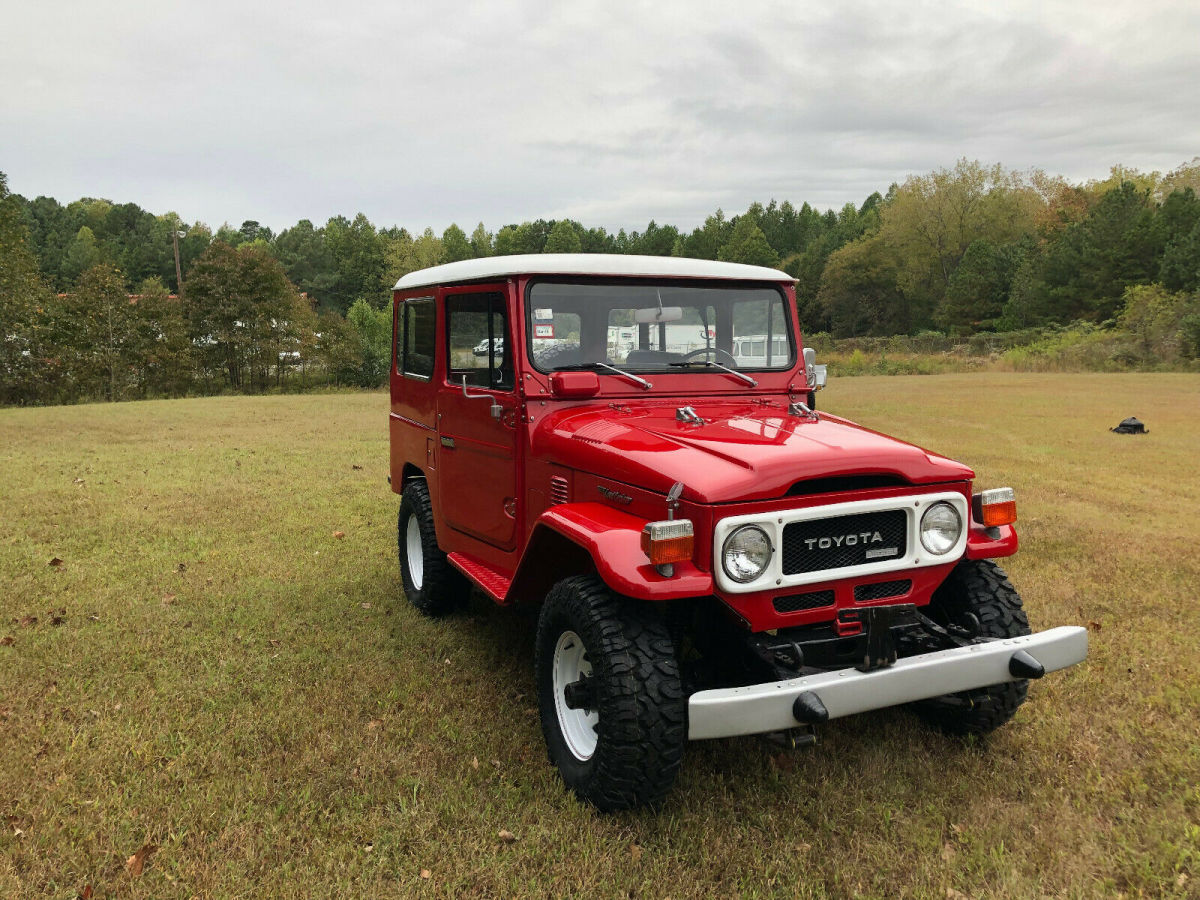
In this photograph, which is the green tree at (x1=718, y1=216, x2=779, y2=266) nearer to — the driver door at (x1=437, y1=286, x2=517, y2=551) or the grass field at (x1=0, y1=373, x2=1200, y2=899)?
the grass field at (x1=0, y1=373, x2=1200, y2=899)

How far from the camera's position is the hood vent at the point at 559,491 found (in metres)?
3.79

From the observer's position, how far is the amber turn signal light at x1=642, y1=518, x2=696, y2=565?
2.89 metres

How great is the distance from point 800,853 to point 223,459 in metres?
11.6

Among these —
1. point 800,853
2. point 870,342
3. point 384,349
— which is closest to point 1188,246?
point 870,342

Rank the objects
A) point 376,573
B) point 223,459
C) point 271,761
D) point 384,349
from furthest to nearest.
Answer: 1. point 384,349
2. point 223,459
3. point 376,573
4. point 271,761

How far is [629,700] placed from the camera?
296 cm

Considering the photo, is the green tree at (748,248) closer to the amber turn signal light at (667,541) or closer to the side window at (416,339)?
the side window at (416,339)

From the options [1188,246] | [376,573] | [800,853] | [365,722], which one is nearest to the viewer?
[800,853]

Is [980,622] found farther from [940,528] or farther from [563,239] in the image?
[563,239]

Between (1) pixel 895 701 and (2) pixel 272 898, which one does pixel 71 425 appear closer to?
(2) pixel 272 898

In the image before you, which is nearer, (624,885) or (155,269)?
(624,885)

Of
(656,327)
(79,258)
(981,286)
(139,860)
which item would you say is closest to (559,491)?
(656,327)

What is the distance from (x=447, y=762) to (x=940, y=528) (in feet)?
7.70

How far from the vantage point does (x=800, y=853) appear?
3.03m
